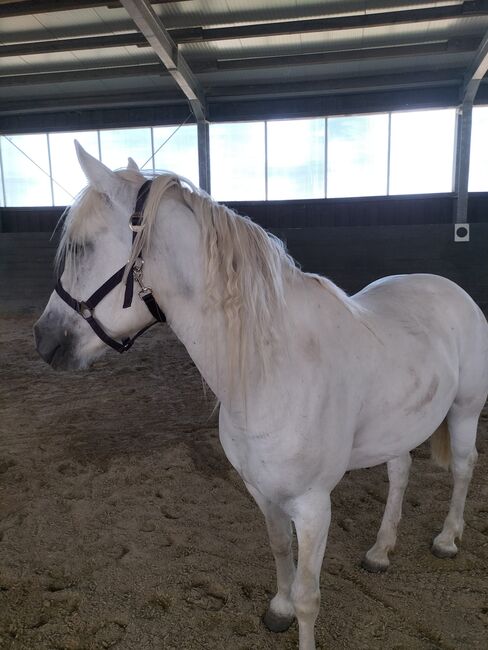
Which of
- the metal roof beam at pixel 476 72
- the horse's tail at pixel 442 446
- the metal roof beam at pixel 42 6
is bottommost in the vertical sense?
the horse's tail at pixel 442 446

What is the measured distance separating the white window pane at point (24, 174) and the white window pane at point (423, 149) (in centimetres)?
945

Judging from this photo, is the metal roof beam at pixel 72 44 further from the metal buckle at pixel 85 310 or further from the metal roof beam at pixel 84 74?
the metal buckle at pixel 85 310

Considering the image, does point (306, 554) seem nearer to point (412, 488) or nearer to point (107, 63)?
point (412, 488)

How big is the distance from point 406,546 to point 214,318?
1829mm

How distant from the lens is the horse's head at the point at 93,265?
1143 millimetres

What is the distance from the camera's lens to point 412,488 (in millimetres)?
2719

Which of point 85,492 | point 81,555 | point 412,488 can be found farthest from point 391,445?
point 85,492

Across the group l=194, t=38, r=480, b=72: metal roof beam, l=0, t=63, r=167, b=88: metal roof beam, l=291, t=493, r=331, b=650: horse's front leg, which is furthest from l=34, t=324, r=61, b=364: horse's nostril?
l=0, t=63, r=167, b=88: metal roof beam

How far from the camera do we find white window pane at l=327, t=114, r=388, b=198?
10.4m

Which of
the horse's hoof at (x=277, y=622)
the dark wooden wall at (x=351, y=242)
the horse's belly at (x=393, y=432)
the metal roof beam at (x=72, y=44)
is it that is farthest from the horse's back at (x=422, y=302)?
the metal roof beam at (x=72, y=44)

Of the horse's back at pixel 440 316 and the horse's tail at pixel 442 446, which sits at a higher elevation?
the horse's back at pixel 440 316

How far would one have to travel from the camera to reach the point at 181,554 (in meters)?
2.15

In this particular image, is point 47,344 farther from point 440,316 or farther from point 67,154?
point 67,154

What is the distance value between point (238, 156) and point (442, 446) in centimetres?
1005
